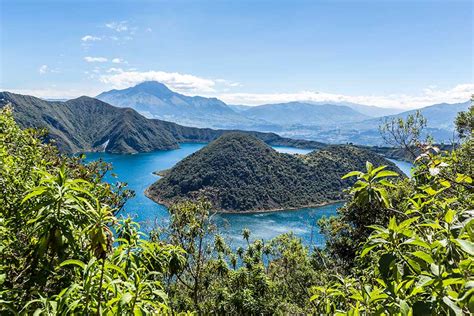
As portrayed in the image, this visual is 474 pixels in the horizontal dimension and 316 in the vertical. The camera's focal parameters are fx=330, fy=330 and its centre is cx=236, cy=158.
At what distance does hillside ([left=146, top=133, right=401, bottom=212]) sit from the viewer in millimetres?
94562

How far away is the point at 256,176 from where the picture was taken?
339 feet

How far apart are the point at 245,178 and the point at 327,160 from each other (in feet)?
95.7

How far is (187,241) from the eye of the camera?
15.9 metres

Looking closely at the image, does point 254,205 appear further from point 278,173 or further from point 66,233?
point 66,233

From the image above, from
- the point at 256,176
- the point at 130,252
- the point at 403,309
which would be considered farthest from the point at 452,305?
the point at 256,176

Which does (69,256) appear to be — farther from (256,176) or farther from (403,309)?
(256,176)

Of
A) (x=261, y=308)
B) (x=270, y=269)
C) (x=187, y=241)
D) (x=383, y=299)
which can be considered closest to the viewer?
(x=383, y=299)

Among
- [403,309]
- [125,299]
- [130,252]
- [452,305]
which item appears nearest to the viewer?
[452,305]

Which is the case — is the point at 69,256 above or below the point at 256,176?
above

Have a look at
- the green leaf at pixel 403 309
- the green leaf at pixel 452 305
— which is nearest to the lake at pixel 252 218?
the green leaf at pixel 403 309

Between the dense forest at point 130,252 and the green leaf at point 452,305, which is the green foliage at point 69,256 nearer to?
the dense forest at point 130,252

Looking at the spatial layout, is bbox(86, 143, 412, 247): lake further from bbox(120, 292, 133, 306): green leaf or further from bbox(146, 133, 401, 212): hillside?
bbox(120, 292, 133, 306): green leaf

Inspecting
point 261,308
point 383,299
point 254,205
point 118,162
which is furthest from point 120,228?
point 118,162

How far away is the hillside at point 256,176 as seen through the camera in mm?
94562
